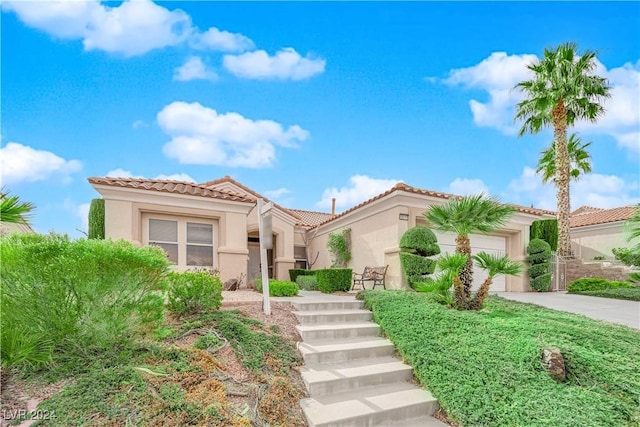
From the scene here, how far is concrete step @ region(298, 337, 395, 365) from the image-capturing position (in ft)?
20.1

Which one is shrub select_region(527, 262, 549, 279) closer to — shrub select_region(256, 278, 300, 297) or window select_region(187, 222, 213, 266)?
shrub select_region(256, 278, 300, 297)

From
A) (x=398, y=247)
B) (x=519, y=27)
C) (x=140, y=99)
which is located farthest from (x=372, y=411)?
(x=519, y=27)

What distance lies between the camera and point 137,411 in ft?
12.5

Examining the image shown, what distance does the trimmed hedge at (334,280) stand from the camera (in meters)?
12.2

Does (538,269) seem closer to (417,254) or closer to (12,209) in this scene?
(417,254)

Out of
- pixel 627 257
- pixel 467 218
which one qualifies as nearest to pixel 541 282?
pixel 627 257

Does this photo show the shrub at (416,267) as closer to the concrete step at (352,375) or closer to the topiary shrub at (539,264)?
the concrete step at (352,375)

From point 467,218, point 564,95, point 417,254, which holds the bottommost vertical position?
point 417,254

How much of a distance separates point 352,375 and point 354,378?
0.24 feet

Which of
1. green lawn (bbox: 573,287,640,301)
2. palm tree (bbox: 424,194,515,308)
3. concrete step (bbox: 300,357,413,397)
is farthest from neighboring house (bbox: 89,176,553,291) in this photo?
concrete step (bbox: 300,357,413,397)

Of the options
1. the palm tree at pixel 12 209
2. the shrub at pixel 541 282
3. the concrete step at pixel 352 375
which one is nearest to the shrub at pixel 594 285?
the shrub at pixel 541 282

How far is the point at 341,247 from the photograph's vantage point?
16.7m

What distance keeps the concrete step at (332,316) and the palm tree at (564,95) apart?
49.6 feet

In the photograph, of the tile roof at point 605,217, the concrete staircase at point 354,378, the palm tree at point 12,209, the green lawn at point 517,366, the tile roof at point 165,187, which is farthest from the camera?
the tile roof at point 605,217
